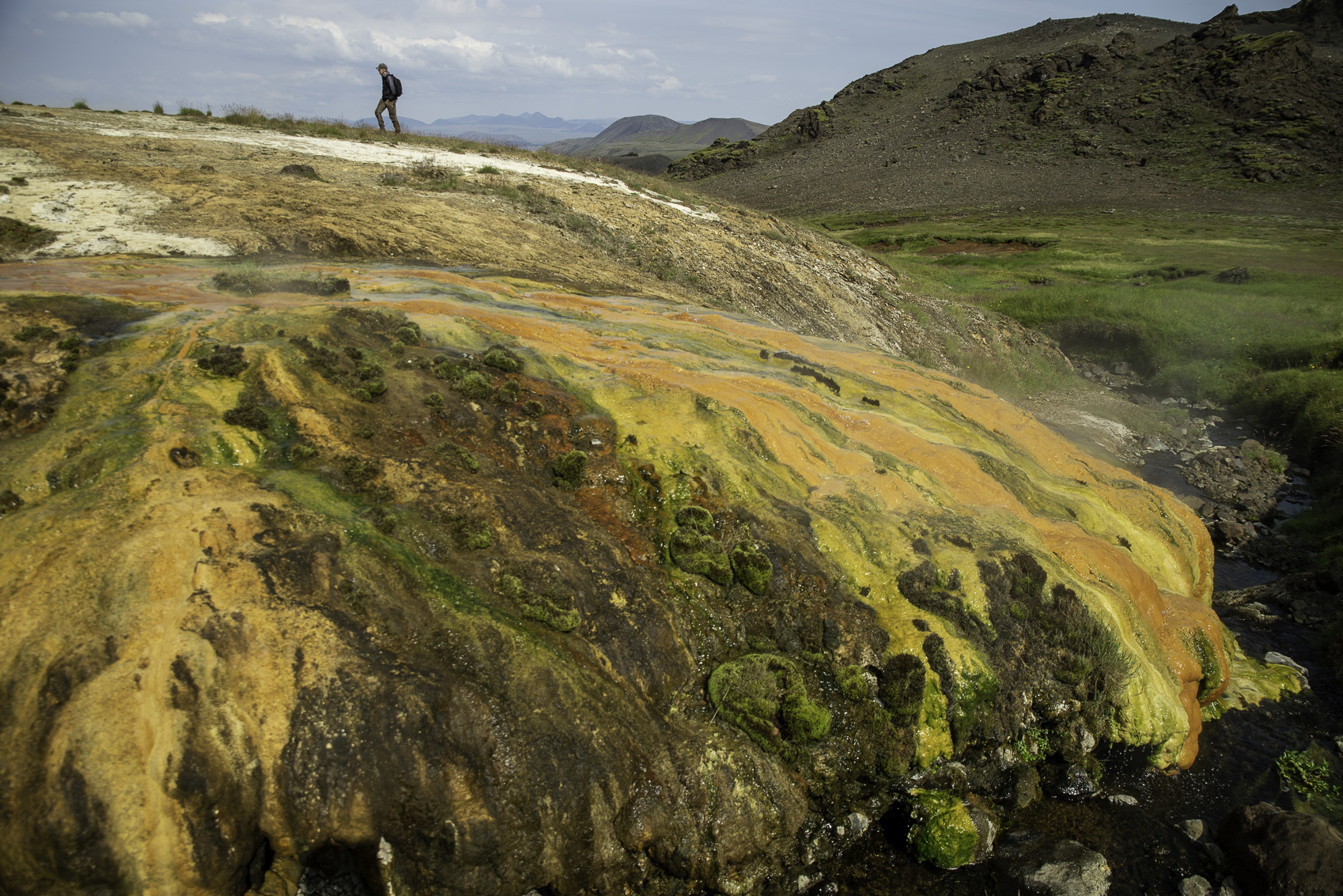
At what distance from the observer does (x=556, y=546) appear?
9.15 metres

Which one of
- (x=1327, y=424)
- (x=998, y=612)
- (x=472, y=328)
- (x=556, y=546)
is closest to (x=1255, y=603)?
(x=998, y=612)

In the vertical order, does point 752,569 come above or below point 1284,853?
above

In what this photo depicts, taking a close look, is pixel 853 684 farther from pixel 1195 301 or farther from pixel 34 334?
pixel 1195 301

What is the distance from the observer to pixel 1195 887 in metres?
9.26

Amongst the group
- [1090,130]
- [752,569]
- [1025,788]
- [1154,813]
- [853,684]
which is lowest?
[1154,813]

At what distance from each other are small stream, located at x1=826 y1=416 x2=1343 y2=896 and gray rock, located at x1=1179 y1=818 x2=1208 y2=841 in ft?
0.28

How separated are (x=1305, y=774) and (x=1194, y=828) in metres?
3.32

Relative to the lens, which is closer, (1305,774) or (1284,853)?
(1284,853)

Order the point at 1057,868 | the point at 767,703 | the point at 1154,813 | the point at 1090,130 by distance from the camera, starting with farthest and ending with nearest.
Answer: the point at 1090,130
the point at 1154,813
the point at 1057,868
the point at 767,703

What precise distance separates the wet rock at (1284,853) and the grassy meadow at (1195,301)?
12258 mm

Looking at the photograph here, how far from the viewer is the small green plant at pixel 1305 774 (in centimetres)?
1115

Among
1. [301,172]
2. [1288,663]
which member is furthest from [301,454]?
[301,172]

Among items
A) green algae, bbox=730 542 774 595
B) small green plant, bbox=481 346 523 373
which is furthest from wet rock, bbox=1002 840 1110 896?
small green plant, bbox=481 346 523 373

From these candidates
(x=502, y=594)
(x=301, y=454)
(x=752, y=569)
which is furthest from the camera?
(x=752, y=569)
